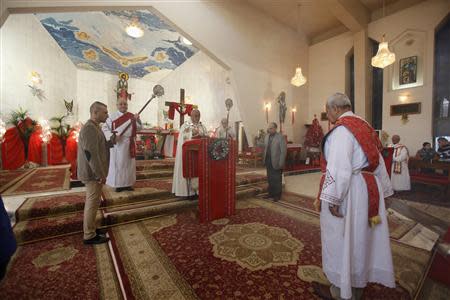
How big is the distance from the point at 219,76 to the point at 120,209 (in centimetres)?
896

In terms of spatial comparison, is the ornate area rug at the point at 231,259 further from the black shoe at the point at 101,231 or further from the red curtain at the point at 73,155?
the red curtain at the point at 73,155

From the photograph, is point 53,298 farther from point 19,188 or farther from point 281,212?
point 19,188

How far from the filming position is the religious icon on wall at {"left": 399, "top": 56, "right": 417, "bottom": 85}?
8.03 metres

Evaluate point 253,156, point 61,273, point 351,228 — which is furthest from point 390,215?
point 253,156

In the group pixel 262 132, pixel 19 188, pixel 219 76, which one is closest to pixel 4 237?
pixel 19 188

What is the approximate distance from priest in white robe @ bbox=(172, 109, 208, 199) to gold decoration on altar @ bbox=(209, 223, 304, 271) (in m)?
1.18

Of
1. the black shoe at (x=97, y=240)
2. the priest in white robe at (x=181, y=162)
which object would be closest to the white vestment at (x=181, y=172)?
the priest in white robe at (x=181, y=162)

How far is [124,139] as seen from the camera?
424 centimetres

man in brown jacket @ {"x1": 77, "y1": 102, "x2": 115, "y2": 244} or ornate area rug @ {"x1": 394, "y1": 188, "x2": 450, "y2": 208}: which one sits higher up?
man in brown jacket @ {"x1": 77, "y1": 102, "x2": 115, "y2": 244}

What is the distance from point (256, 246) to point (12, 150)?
8909 millimetres

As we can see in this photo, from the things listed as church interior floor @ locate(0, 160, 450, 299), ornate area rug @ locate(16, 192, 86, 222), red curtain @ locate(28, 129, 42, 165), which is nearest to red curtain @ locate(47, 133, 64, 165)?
red curtain @ locate(28, 129, 42, 165)

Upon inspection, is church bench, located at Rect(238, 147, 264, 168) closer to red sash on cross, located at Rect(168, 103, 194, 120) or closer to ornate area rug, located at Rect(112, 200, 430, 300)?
red sash on cross, located at Rect(168, 103, 194, 120)

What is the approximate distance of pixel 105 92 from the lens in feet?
45.7

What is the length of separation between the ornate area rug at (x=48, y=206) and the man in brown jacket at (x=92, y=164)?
0.95 meters
